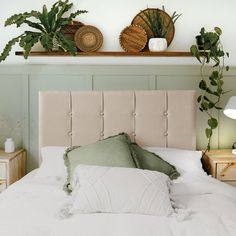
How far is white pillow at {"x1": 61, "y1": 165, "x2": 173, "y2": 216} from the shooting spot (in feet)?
7.62

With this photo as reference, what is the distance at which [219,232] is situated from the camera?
205cm

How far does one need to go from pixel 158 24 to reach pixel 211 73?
A: 0.62 metres

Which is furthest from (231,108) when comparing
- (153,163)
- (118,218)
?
(118,218)

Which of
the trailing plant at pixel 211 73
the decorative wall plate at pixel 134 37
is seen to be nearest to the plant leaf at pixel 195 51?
the trailing plant at pixel 211 73

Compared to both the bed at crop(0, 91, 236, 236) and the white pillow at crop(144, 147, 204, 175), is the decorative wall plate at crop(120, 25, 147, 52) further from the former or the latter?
the white pillow at crop(144, 147, 204, 175)

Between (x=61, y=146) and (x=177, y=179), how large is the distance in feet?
3.38

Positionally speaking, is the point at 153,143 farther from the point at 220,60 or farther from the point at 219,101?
the point at 220,60

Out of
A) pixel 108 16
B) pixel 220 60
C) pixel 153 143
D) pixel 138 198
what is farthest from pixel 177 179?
pixel 108 16

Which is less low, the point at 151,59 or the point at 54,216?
the point at 151,59

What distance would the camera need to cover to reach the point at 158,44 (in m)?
3.63

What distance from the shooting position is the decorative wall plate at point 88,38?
3662 millimetres

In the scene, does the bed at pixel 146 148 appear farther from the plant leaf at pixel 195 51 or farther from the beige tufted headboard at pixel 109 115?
the plant leaf at pixel 195 51

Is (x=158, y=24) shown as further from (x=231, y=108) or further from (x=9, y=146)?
(x=9, y=146)

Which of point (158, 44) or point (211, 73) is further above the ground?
point (158, 44)
